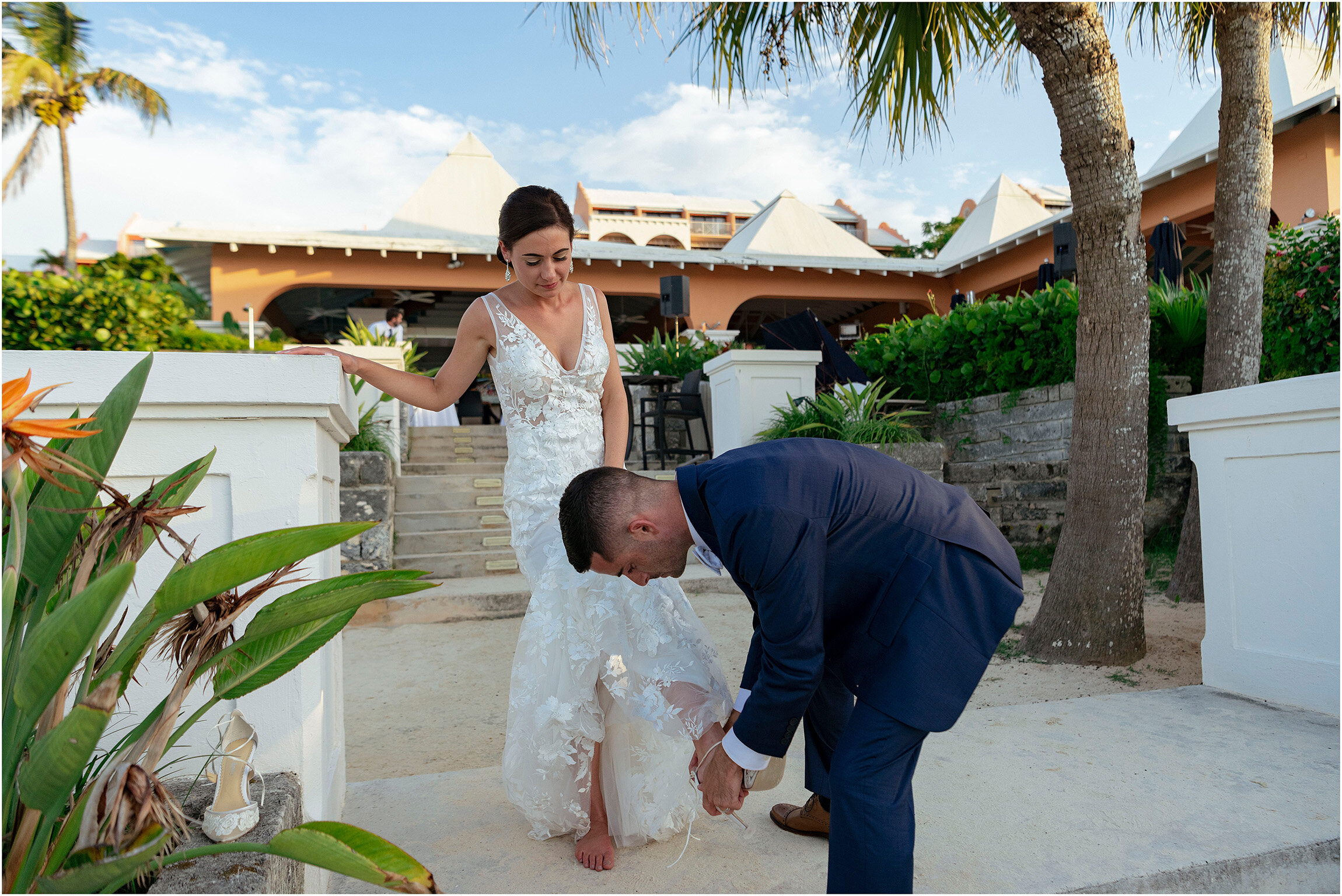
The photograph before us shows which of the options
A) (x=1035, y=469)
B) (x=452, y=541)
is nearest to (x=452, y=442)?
(x=452, y=541)

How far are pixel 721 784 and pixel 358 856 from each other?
0.84 meters

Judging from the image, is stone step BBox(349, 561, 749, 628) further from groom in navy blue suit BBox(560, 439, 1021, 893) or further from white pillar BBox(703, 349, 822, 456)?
groom in navy blue suit BBox(560, 439, 1021, 893)

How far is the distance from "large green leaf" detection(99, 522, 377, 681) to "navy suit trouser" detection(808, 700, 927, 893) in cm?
106

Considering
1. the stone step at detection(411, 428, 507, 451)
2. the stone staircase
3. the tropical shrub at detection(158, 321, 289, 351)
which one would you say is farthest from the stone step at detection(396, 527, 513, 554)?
the tropical shrub at detection(158, 321, 289, 351)

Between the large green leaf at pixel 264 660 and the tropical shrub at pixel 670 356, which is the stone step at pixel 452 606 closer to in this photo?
the large green leaf at pixel 264 660

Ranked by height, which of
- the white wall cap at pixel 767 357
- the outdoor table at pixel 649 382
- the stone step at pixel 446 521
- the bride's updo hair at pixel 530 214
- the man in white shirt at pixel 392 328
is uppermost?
the man in white shirt at pixel 392 328

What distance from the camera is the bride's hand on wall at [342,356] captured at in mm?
2051

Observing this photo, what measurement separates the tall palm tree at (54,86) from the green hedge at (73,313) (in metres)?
11.0

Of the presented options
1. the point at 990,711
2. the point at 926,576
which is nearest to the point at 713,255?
the point at 990,711

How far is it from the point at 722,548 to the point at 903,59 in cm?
432

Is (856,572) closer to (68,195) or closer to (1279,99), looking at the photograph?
(1279,99)

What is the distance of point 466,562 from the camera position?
6.41 meters

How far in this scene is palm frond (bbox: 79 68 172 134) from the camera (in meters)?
20.4

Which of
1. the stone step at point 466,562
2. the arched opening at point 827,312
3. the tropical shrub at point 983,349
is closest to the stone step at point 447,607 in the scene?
the stone step at point 466,562
